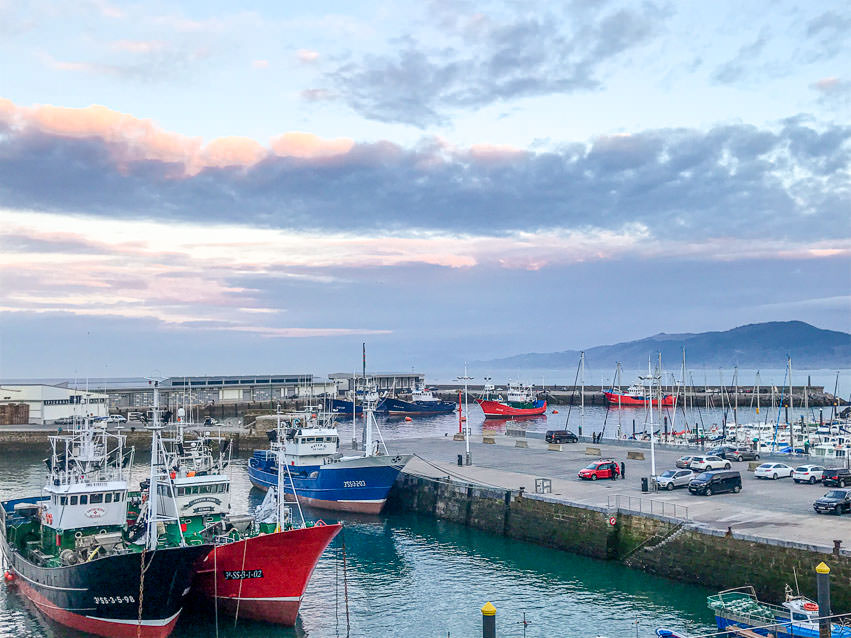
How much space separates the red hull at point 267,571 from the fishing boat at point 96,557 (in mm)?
1406

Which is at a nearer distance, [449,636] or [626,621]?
[449,636]

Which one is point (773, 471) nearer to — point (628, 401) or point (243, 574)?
point (243, 574)

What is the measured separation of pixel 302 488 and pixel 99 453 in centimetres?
1536

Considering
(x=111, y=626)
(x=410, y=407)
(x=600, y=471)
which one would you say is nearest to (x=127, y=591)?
(x=111, y=626)

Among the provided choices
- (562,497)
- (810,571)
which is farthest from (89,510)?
(810,571)

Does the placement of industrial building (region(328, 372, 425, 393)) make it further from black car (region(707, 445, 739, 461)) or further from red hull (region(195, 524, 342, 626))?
red hull (region(195, 524, 342, 626))

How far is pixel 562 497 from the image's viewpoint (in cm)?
3919

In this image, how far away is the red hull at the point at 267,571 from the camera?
2795cm

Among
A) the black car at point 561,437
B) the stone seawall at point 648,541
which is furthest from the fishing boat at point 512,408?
the stone seawall at point 648,541

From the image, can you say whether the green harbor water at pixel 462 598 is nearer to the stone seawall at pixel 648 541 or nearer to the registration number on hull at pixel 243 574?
the stone seawall at pixel 648 541

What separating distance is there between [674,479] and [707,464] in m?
7.46

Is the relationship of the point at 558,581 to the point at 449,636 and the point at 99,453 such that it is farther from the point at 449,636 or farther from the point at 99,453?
the point at 99,453

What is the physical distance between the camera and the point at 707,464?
47.2 meters

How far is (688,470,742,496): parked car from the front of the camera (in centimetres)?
3916
